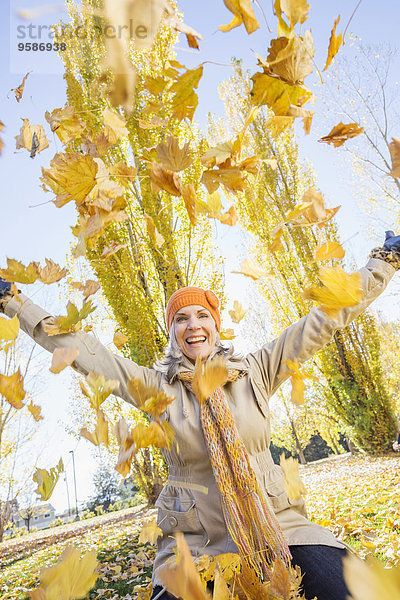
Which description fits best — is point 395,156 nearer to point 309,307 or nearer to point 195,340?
point 195,340

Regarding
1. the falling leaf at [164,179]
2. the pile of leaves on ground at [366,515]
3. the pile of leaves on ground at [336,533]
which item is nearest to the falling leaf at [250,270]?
the falling leaf at [164,179]

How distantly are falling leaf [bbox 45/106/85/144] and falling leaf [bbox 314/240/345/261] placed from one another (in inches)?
33.9

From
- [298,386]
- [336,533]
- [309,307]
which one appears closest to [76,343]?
[298,386]

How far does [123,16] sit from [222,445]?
4.17ft

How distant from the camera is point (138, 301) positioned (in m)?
6.66

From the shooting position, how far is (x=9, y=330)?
3.18ft

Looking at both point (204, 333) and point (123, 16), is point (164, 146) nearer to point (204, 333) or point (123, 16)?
point (123, 16)

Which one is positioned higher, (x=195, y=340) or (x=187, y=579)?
(x=195, y=340)

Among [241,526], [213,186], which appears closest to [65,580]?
[241,526]

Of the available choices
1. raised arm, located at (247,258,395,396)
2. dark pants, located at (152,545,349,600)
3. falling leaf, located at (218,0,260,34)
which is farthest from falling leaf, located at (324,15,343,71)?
dark pants, located at (152,545,349,600)

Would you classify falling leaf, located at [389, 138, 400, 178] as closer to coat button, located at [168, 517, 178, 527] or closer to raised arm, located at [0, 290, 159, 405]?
raised arm, located at [0, 290, 159, 405]

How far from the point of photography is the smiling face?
1741mm

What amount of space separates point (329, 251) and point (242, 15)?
2.04 feet

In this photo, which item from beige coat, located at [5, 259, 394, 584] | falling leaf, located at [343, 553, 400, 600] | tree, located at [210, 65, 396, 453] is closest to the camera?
falling leaf, located at [343, 553, 400, 600]
